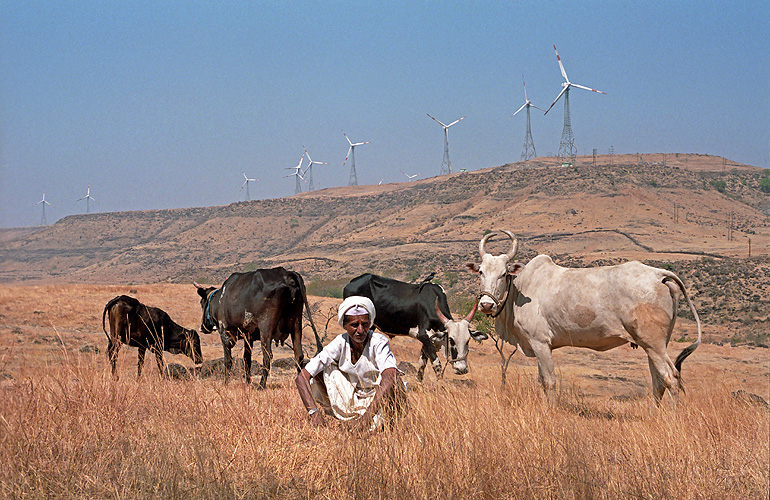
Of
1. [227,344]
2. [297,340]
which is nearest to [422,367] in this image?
[297,340]

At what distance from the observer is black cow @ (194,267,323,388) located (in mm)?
10922

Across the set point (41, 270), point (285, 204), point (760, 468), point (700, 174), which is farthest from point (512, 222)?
point (41, 270)

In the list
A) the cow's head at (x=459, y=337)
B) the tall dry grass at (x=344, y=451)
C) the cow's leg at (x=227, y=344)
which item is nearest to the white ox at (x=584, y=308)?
the cow's head at (x=459, y=337)

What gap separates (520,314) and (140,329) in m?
6.62

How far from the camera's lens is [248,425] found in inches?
246

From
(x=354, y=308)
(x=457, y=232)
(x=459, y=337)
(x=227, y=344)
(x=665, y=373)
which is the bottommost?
(x=665, y=373)

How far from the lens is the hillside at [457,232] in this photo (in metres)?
55.1

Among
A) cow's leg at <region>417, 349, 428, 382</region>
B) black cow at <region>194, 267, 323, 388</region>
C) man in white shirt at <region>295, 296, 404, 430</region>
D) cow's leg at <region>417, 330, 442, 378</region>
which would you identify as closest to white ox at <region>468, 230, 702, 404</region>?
cow's leg at <region>417, 349, 428, 382</region>

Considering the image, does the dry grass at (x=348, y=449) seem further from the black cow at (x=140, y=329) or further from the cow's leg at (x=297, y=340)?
the black cow at (x=140, y=329)

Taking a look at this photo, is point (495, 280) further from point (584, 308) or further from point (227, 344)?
point (227, 344)

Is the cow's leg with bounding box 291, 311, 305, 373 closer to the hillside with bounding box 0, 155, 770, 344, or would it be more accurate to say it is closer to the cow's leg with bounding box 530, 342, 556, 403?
the cow's leg with bounding box 530, 342, 556, 403

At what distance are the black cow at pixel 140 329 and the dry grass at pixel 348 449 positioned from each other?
3.36 m

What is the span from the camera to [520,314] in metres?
9.56

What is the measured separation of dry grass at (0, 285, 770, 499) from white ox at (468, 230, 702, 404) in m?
1.03
